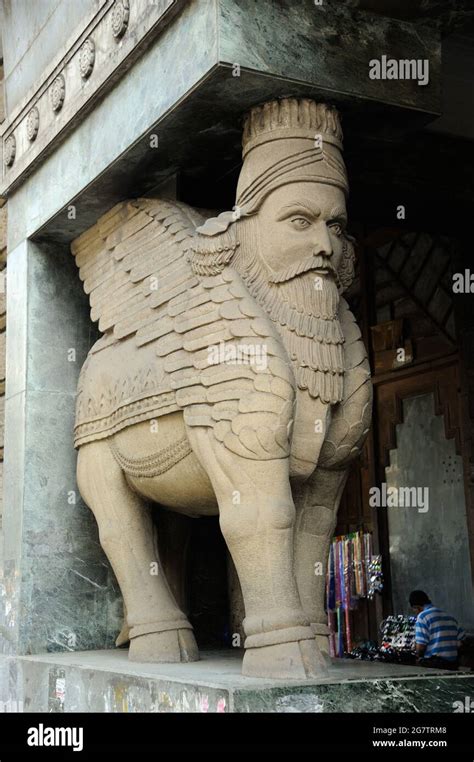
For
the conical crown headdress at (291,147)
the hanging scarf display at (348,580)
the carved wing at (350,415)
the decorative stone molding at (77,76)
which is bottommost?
the hanging scarf display at (348,580)

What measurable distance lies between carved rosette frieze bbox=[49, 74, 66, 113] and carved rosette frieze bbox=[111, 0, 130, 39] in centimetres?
75

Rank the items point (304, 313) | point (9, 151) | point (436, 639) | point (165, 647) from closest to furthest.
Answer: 1. point (304, 313)
2. point (165, 647)
3. point (9, 151)
4. point (436, 639)

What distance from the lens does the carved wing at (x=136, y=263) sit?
5434 millimetres

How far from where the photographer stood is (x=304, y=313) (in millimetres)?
4969

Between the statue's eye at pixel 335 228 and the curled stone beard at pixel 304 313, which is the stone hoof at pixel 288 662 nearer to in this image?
the curled stone beard at pixel 304 313

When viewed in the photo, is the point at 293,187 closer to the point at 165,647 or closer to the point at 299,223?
the point at 299,223

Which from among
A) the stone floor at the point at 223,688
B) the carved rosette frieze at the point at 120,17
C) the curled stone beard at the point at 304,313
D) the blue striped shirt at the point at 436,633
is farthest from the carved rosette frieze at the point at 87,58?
the blue striped shirt at the point at 436,633

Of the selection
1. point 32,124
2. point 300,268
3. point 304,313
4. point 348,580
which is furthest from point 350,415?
point 348,580

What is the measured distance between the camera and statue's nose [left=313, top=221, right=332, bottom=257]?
4.98 metres

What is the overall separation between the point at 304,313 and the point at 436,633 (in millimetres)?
4737

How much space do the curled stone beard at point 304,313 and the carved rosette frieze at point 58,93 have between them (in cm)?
174

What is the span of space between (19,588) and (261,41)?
3369 millimetres

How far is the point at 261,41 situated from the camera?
15.7 ft
